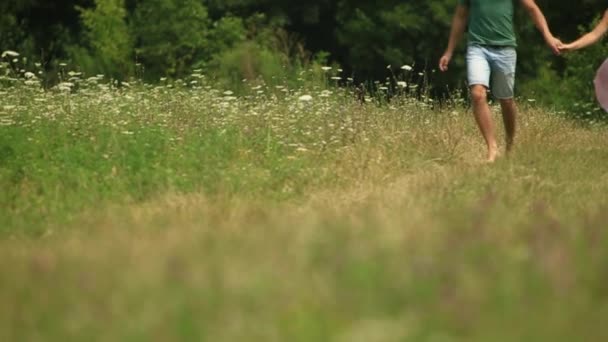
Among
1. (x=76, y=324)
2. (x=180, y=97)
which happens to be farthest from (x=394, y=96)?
(x=76, y=324)

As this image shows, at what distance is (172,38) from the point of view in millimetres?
24250

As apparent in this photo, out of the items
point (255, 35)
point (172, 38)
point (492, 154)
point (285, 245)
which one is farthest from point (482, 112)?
point (255, 35)

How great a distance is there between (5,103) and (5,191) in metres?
3.83

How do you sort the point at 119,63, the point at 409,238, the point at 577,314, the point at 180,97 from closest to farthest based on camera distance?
the point at 577,314
the point at 409,238
the point at 180,97
the point at 119,63

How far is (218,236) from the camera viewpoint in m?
3.71

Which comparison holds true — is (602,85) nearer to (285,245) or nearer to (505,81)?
(505,81)

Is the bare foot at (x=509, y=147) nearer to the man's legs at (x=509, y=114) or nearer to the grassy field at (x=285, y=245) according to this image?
the man's legs at (x=509, y=114)

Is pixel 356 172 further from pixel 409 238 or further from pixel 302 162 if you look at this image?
pixel 409 238

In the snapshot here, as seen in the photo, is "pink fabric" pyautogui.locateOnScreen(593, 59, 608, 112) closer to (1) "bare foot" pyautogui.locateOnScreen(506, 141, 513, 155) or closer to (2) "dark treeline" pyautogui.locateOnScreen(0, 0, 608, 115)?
(1) "bare foot" pyautogui.locateOnScreen(506, 141, 513, 155)

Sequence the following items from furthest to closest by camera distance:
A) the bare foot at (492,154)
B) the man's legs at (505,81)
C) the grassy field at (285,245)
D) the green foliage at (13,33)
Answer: the green foliage at (13,33) → the man's legs at (505,81) → the bare foot at (492,154) → the grassy field at (285,245)

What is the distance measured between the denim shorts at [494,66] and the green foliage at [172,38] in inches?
A: 592

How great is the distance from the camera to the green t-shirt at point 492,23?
8.96m

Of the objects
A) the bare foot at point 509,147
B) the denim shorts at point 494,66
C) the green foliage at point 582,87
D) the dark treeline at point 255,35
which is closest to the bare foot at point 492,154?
the bare foot at point 509,147

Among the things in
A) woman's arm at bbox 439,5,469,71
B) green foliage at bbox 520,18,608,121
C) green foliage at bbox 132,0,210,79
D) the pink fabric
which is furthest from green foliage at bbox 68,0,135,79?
the pink fabric
